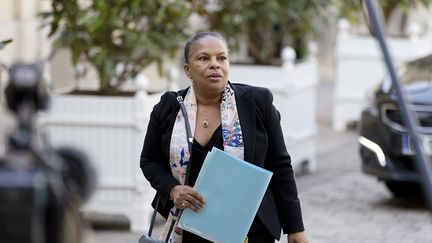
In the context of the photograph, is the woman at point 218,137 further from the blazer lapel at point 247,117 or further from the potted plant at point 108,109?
the potted plant at point 108,109

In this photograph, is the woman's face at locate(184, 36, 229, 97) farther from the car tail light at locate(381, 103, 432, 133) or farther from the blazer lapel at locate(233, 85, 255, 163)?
the car tail light at locate(381, 103, 432, 133)

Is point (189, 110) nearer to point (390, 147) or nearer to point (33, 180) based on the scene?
point (33, 180)

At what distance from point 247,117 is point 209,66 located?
27 cm

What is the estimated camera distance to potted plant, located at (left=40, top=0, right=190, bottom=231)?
35.3ft

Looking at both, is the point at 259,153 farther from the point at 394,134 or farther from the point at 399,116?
the point at 399,116

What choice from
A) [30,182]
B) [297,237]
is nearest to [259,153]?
[297,237]

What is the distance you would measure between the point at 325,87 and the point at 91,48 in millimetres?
15501

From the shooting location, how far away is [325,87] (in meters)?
26.6

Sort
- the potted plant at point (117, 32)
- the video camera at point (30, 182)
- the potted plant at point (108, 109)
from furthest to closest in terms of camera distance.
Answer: the potted plant at point (117, 32) < the potted plant at point (108, 109) < the video camera at point (30, 182)

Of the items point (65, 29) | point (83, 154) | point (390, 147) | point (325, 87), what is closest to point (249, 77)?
point (390, 147)

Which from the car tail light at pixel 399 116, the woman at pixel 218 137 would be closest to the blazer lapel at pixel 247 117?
the woman at pixel 218 137

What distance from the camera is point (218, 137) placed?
5.62 meters

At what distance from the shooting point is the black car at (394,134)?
11930 mm

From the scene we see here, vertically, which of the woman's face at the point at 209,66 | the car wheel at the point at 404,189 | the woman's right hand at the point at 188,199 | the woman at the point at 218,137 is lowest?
the car wheel at the point at 404,189
